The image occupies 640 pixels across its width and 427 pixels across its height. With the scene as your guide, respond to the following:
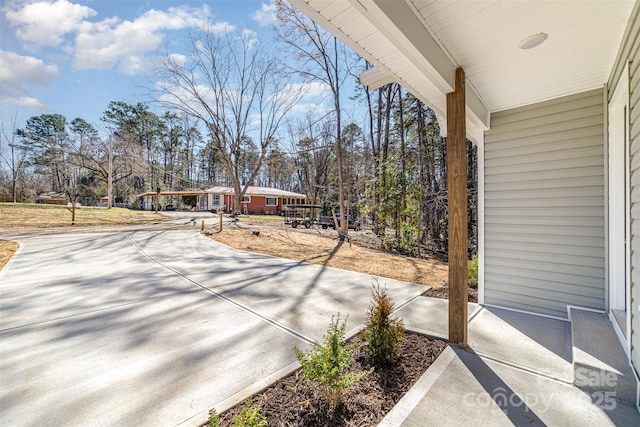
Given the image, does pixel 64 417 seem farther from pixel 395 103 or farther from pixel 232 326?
pixel 395 103

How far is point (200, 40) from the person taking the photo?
15.1 meters

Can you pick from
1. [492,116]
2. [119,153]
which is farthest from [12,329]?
[119,153]

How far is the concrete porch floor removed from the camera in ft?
5.28

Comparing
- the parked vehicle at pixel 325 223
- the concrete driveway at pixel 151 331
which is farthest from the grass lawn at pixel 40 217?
the parked vehicle at pixel 325 223

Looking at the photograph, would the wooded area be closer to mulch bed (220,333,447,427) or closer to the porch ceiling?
the porch ceiling

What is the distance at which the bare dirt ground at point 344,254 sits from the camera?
5.49m

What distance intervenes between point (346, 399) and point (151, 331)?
2149 millimetres

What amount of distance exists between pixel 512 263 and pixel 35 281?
730 centimetres

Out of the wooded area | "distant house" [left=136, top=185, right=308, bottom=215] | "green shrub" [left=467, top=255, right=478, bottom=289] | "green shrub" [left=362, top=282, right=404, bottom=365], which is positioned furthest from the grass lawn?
"green shrub" [left=467, top=255, right=478, bottom=289]

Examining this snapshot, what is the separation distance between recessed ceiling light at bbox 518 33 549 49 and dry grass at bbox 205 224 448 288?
3.56 meters

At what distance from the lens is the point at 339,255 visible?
295 inches

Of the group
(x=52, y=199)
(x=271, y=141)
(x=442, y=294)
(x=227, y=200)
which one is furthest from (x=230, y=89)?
(x=52, y=199)

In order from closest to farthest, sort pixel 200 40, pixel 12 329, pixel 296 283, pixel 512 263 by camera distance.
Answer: pixel 12 329 → pixel 512 263 → pixel 296 283 → pixel 200 40

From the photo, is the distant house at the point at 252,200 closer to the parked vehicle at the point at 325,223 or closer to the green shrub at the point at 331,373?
the parked vehicle at the point at 325,223
